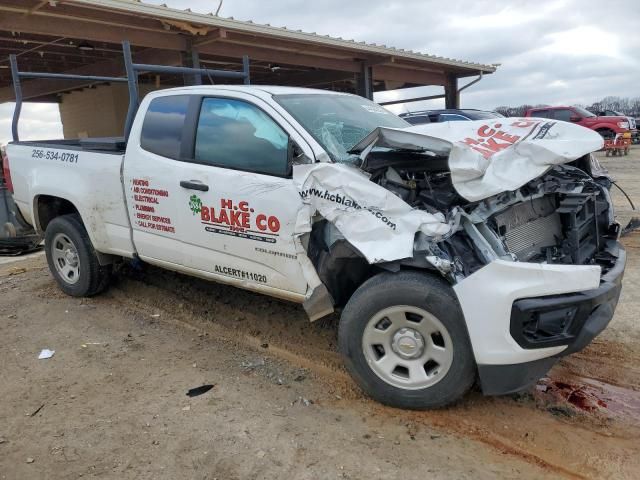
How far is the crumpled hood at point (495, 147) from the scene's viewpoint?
2971 mm

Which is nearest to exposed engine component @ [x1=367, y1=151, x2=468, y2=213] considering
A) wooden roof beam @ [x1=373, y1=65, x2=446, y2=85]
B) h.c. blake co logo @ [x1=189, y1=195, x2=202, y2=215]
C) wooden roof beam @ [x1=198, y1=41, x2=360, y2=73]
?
h.c. blake co logo @ [x1=189, y1=195, x2=202, y2=215]

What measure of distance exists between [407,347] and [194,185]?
1956mm

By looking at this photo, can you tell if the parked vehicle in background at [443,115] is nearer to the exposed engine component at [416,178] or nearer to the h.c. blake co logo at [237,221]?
the h.c. blake co logo at [237,221]

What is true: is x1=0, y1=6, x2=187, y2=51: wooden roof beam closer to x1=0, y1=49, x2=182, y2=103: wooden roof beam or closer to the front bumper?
x1=0, y1=49, x2=182, y2=103: wooden roof beam

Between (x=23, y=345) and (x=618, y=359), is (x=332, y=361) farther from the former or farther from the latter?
(x=23, y=345)

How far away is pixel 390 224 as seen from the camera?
3.05 meters

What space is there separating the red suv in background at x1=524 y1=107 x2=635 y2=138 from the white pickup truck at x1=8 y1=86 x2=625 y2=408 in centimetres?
1803

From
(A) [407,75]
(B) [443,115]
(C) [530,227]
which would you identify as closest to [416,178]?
(C) [530,227]

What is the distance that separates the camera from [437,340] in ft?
10.2

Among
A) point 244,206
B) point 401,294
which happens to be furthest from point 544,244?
point 244,206

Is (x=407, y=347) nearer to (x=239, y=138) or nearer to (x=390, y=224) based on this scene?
(x=390, y=224)

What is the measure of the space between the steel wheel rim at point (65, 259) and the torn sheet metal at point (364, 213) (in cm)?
310

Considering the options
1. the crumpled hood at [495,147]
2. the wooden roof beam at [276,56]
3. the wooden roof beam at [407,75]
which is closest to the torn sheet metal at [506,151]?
the crumpled hood at [495,147]

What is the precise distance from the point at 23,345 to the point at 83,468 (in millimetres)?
2106
